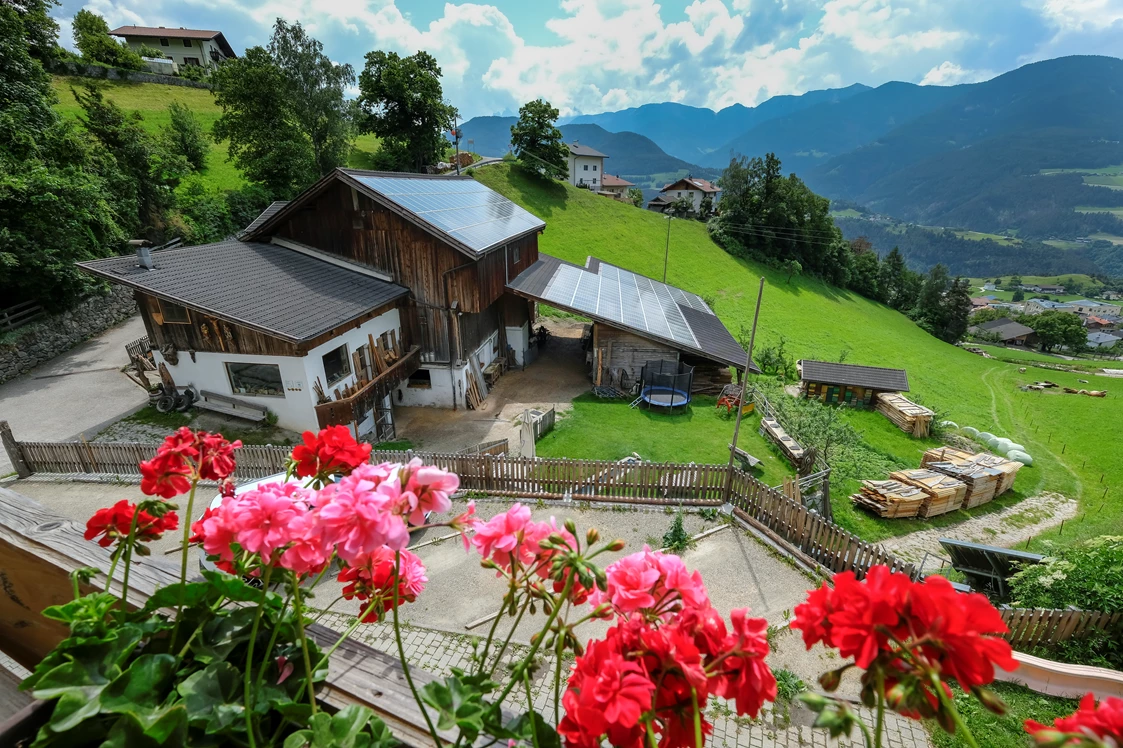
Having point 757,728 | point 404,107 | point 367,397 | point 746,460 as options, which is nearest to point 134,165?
point 367,397

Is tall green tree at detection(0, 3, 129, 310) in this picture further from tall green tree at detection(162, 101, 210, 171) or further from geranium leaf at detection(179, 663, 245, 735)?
geranium leaf at detection(179, 663, 245, 735)

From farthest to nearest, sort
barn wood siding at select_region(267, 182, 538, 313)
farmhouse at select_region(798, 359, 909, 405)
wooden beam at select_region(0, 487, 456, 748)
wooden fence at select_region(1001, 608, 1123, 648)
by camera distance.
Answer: farmhouse at select_region(798, 359, 909, 405)
barn wood siding at select_region(267, 182, 538, 313)
wooden fence at select_region(1001, 608, 1123, 648)
wooden beam at select_region(0, 487, 456, 748)

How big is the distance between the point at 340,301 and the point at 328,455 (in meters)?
15.8

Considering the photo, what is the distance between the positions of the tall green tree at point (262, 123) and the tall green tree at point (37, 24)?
27.7 ft

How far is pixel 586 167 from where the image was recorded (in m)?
86.9

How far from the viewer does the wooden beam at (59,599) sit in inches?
67.4

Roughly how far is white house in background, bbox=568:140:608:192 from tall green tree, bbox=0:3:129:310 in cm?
7158

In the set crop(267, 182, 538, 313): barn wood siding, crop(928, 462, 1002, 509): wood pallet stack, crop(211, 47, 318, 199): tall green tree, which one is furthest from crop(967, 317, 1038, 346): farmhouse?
crop(211, 47, 318, 199): tall green tree

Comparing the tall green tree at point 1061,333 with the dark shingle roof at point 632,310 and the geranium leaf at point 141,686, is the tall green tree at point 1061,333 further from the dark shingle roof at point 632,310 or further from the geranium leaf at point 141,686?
the geranium leaf at point 141,686

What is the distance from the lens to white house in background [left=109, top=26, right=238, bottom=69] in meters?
72.8

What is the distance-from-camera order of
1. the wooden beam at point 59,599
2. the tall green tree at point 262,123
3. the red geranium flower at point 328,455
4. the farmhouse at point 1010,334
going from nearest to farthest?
1. the wooden beam at point 59,599
2. the red geranium flower at point 328,455
3. the tall green tree at point 262,123
4. the farmhouse at point 1010,334

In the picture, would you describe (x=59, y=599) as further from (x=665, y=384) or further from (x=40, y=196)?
(x=40, y=196)

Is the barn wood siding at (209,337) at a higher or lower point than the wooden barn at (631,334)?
higher

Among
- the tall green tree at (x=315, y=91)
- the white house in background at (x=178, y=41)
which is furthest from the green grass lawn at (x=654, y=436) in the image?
the white house in background at (x=178, y=41)
